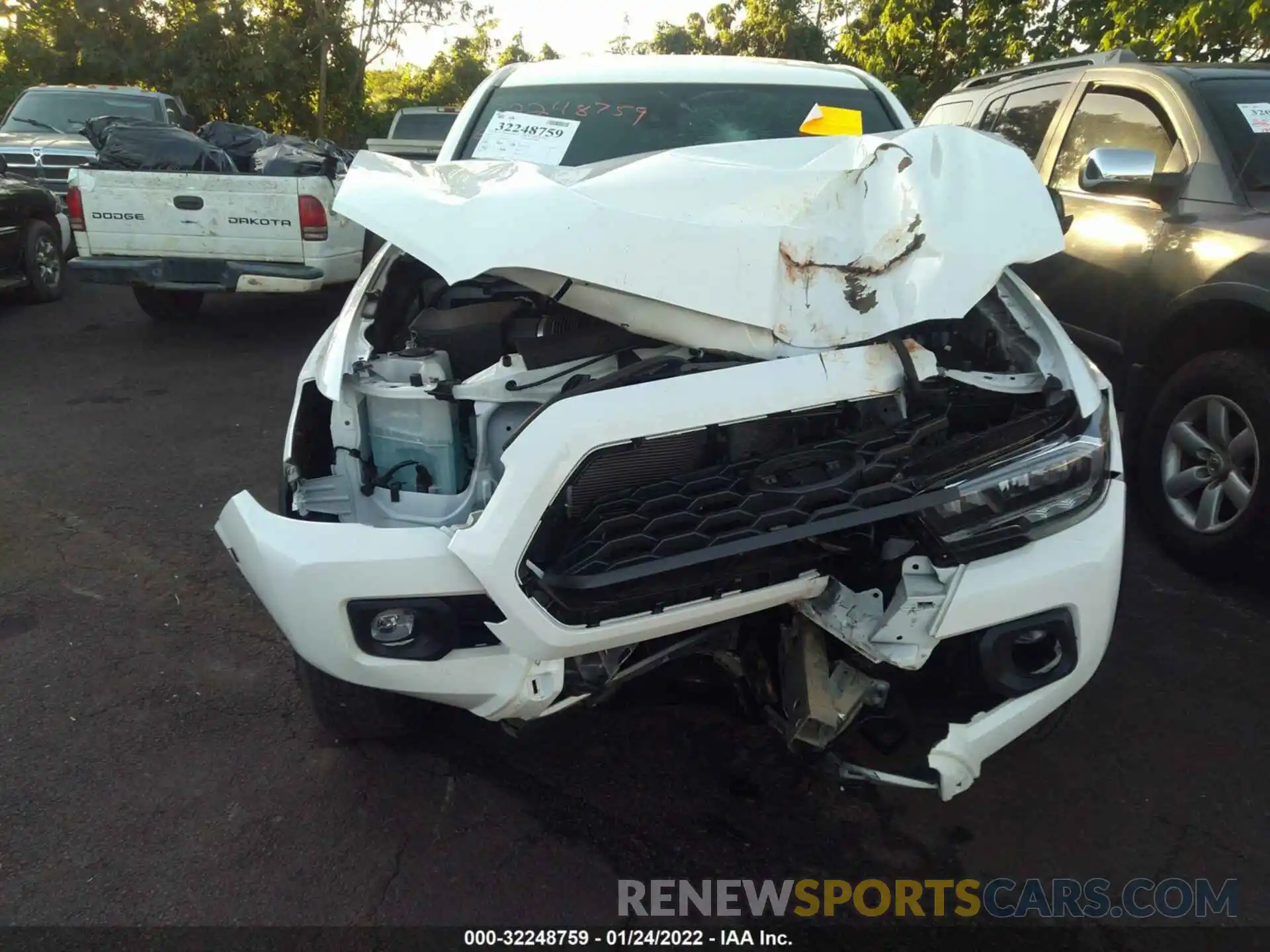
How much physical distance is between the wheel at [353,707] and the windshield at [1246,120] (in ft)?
12.3

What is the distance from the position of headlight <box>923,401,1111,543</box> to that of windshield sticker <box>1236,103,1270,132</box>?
264 centimetres

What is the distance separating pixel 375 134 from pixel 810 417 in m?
22.5

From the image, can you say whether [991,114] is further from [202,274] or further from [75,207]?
[75,207]

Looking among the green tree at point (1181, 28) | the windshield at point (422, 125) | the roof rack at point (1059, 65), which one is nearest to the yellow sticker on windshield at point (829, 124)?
the roof rack at point (1059, 65)

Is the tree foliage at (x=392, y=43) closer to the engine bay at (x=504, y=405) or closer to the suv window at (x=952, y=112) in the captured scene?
the suv window at (x=952, y=112)

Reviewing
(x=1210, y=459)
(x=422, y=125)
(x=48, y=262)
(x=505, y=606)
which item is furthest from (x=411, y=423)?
(x=422, y=125)

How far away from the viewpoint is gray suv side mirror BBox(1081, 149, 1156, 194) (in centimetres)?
355

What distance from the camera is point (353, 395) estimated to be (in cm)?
234

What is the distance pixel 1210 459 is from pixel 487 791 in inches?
119

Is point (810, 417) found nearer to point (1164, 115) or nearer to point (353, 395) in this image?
point (353, 395)

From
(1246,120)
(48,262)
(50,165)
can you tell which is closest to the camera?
(1246,120)

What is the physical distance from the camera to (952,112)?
6383 millimetres

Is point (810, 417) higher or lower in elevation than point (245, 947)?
higher

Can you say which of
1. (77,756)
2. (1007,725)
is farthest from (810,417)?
(77,756)
